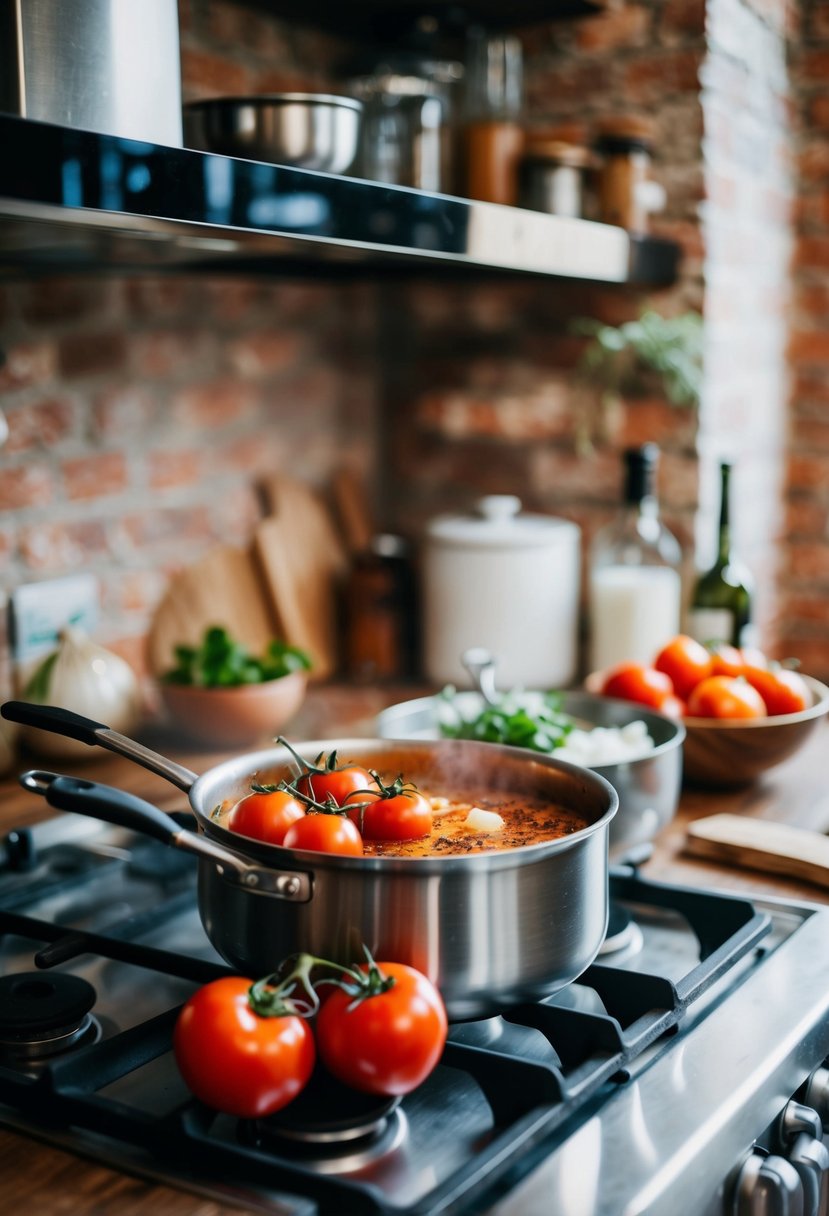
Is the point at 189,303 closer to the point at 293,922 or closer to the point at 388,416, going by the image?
the point at 388,416

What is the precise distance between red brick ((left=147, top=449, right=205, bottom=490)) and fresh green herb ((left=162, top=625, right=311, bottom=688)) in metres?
0.27

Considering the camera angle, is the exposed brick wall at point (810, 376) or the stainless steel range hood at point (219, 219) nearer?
the stainless steel range hood at point (219, 219)

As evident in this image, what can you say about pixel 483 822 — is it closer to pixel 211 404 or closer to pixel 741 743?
pixel 741 743

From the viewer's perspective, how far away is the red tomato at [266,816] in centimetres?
85

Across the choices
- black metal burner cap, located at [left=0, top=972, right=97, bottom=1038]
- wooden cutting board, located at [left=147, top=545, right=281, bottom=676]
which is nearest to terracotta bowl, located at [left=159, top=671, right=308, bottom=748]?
wooden cutting board, located at [left=147, top=545, right=281, bottom=676]

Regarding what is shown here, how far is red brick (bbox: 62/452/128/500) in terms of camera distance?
1616mm

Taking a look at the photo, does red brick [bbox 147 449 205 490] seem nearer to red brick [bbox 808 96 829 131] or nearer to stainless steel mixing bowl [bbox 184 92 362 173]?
stainless steel mixing bowl [bbox 184 92 362 173]

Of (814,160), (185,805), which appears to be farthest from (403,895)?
(814,160)

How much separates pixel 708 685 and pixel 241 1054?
2.91 feet

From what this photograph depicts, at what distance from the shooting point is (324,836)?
0.81 meters

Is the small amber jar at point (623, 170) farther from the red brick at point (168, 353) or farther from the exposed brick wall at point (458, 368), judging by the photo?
the red brick at point (168, 353)

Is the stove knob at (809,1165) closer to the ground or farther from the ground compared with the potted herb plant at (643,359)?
closer to the ground

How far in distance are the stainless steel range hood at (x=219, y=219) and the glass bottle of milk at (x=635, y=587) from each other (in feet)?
1.11

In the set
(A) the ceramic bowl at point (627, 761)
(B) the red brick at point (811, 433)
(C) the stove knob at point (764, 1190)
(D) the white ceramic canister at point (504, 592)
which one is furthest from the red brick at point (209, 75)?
(C) the stove knob at point (764, 1190)
